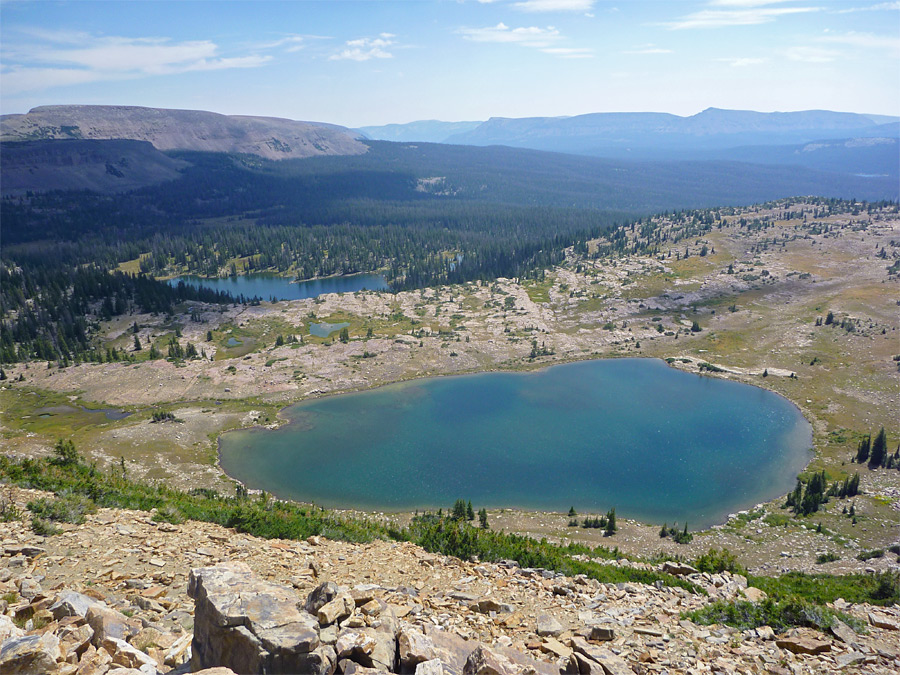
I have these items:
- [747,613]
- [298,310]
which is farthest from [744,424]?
[298,310]

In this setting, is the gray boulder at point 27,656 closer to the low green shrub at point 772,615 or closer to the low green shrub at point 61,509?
the low green shrub at point 61,509

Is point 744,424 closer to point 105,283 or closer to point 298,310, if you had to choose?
point 298,310

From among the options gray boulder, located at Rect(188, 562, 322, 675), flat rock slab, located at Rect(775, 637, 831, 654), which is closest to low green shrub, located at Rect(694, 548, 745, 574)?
flat rock slab, located at Rect(775, 637, 831, 654)

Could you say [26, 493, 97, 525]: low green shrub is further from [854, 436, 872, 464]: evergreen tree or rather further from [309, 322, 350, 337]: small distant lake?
[309, 322, 350, 337]: small distant lake

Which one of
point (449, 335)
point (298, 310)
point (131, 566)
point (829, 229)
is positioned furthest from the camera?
point (829, 229)

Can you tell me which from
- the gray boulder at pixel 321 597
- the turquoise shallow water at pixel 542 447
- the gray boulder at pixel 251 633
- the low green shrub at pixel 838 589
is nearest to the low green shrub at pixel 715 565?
the low green shrub at pixel 838 589

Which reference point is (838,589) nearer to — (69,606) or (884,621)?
(884,621)

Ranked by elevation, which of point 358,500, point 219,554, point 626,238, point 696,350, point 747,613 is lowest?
point 358,500
